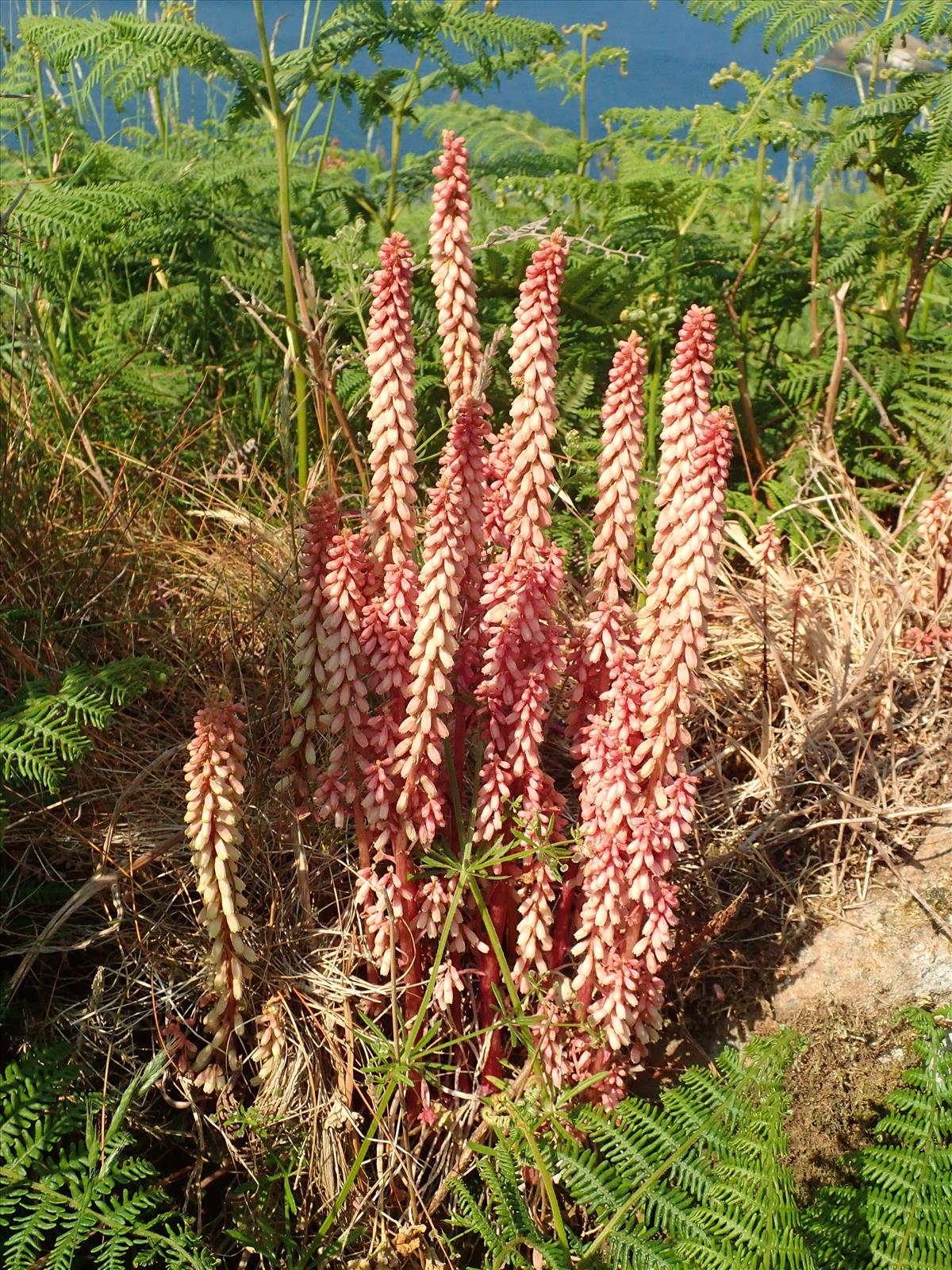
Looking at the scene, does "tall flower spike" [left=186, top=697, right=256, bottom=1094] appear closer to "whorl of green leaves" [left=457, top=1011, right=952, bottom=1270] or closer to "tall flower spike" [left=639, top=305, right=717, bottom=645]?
"whorl of green leaves" [left=457, top=1011, right=952, bottom=1270]

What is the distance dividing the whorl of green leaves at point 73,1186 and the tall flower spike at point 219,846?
0.51 feet

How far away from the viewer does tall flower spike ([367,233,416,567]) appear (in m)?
2.20

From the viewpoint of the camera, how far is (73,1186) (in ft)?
7.37

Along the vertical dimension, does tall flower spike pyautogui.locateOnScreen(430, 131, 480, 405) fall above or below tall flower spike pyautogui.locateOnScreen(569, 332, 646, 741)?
above

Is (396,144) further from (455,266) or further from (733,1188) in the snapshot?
(733,1188)

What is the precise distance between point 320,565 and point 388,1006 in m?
0.99

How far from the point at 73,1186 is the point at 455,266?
178cm

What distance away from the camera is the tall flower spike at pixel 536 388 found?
222 centimetres

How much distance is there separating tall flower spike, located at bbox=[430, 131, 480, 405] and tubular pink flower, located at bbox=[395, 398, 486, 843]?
174mm

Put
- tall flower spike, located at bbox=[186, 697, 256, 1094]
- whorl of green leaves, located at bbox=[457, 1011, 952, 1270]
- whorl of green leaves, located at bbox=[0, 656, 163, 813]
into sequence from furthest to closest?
whorl of green leaves, located at bbox=[0, 656, 163, 813]
tall flower spike, located at bbox=[186, 697, 256, 1094]
whorl of green leaves, located at bbox=[457, 1011, 952, 1270]

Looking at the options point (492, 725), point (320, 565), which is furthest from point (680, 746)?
point (320, 565)

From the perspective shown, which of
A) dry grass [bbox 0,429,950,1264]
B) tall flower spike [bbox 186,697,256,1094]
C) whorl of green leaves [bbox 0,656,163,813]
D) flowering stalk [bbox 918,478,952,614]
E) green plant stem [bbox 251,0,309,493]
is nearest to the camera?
tall flower spike [bbox 186,697,256,1094]

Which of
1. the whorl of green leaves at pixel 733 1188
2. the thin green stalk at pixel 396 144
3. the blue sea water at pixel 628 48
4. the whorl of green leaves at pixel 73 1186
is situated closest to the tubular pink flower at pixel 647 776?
the whorl of green leaves at pixel 733 1188

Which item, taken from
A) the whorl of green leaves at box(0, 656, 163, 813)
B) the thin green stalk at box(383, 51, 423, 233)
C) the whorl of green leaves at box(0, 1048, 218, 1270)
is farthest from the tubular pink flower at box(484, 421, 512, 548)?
the thin green stalk at box(383, 51, 423, 233)
